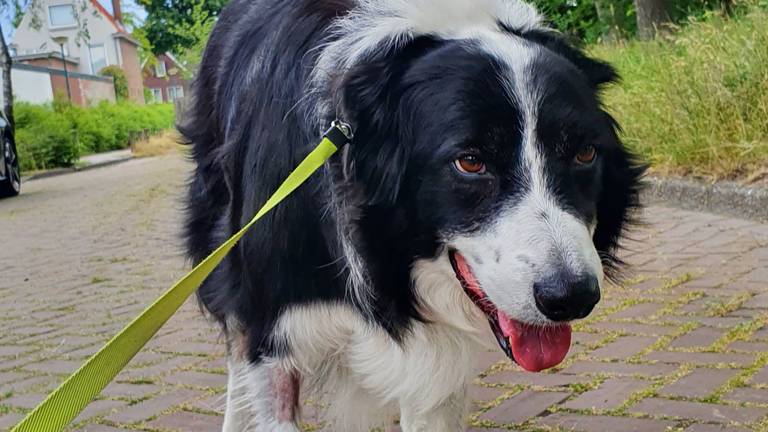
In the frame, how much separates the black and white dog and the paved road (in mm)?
694

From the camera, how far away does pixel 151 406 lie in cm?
345

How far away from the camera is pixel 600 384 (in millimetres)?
3361

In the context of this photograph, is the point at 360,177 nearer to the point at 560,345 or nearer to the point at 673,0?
the point at 560,345

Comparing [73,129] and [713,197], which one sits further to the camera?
[73,129]

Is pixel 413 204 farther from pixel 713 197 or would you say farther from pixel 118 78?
pixel 118 78

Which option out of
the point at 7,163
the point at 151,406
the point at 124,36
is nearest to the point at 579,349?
the point at 151,406

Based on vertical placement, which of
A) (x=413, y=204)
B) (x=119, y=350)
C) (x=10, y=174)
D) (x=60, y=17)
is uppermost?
(x=413, y=204)

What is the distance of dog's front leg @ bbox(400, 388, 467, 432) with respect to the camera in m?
2.71

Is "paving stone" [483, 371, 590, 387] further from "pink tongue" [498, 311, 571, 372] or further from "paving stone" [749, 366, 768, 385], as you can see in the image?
"pink tongue" [498, 311, 571, 372]

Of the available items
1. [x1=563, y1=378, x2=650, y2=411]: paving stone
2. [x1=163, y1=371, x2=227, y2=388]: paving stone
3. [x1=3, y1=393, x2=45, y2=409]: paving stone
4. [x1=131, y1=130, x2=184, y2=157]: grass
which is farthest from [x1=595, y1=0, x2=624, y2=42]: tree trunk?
[x1=131, y1=130, x2=184, y2=157]: grass

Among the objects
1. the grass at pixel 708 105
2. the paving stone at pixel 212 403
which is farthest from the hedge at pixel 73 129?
the paving stone at pixel 212 403

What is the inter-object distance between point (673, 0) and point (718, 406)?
11.8m

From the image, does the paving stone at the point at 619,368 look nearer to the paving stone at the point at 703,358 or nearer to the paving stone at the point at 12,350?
the paving stone at the point at 703,358

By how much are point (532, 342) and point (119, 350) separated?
97 centimetres
